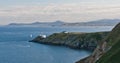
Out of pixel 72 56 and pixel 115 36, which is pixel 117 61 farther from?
pixel 72 56

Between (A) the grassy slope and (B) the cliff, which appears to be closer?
(A) the grassy slope

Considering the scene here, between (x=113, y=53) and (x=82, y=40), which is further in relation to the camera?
(x=82, y=40)

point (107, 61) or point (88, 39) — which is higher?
point (107, 61)

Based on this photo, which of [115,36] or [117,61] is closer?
[117,61]

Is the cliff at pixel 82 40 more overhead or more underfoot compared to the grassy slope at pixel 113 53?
more underfoot

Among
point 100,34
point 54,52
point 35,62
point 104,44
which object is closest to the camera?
point 104,44

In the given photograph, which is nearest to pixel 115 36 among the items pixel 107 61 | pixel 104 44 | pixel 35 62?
pixel 104 44

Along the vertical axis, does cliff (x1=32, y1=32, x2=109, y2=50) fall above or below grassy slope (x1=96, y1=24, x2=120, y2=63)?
below

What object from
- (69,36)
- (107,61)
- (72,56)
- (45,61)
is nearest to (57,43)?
(69,36)

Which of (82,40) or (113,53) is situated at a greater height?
(113,53)

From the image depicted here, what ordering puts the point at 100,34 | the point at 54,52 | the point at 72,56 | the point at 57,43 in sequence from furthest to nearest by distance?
1. the point at 57,43
2. the point at 100,34
3. the point at 54,52
4. the point at 72,56

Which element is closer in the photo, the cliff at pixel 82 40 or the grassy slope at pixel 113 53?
the grassy slope at pixel 113 53
